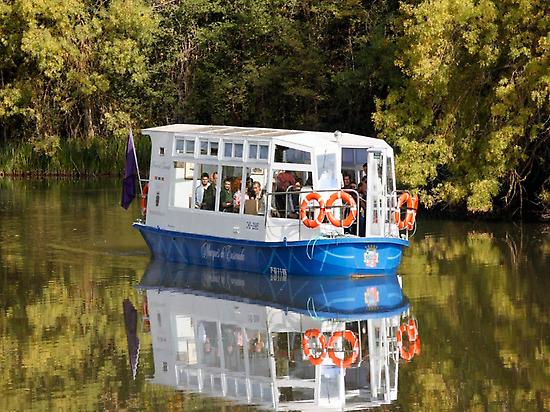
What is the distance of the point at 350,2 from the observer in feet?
147

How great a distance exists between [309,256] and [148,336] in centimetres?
467

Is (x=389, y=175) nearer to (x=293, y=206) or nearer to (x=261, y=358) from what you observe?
(x=293, y=206)

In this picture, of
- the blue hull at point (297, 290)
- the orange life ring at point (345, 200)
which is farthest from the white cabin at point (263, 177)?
the blue hull at point (297, 290)

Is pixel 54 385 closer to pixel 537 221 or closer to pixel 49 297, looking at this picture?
pixel 49 297

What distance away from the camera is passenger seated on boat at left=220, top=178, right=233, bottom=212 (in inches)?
939

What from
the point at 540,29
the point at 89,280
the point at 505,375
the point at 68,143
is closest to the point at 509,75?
the point at 540,29

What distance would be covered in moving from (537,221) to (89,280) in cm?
1204

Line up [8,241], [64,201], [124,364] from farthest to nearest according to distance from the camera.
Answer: [64,201], [8,241], [124,364]

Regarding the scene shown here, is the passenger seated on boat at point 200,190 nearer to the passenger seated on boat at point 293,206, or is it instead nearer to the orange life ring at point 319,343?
the passenger seated on boat at point 293,206

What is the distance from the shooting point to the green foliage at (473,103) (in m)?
30.0

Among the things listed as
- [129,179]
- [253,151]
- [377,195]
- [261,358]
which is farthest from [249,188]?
[261,358]

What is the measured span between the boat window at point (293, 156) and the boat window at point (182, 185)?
2163 millimetres

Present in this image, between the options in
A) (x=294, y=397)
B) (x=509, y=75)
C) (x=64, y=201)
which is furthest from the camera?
(x=64, y=201)

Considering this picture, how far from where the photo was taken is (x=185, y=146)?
82.0ft
